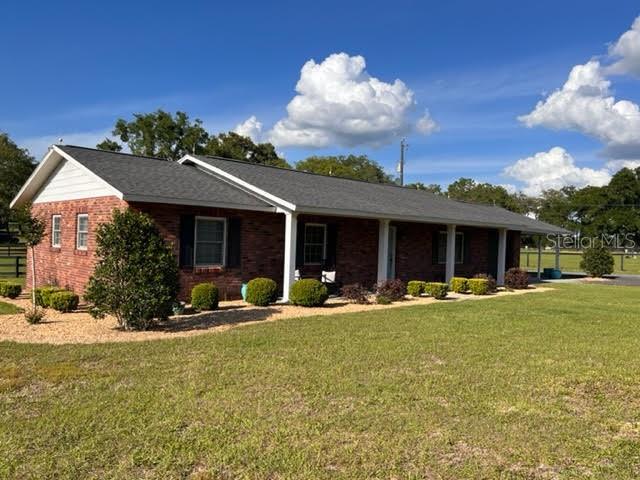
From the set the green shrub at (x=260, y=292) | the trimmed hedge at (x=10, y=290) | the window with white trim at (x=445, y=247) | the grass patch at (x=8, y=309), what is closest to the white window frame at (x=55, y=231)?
the trimmed hedge at (x=10, y=290)

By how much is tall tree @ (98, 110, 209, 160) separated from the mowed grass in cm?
4450

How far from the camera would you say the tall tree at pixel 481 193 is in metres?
84.2

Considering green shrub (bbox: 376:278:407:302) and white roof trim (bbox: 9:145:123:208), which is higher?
white roof trim (bbox: 9:145:123:208)

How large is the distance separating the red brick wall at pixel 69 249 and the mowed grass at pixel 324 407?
585 centimetres

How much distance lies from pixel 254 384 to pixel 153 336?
351 cm

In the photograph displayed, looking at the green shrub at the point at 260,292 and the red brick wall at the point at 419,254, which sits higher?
the red brick wall at the point at 419,254

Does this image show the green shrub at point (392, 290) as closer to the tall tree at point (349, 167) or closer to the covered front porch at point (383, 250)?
the covered front porch at point (383, 250)

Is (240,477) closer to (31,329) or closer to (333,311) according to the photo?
(31,329)

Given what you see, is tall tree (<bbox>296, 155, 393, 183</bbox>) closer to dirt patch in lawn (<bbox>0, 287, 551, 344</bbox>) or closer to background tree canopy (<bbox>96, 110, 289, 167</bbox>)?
background tree canopy (<bbox>96, 110, 289, 167</bbox>)

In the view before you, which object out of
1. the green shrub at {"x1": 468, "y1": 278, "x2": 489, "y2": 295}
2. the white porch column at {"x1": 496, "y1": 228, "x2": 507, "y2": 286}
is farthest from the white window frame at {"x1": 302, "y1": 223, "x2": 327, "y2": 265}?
the white porch column at {"x1": 496, "y1": 228, "x2": 507, "y2": 286}

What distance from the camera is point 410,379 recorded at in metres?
6.44

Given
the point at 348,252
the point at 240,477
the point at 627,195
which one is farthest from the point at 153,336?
the point at 627,195

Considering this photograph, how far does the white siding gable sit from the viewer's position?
1377 cm

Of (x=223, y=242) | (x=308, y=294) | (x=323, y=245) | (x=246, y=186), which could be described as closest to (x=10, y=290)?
(x=223, y=242)
